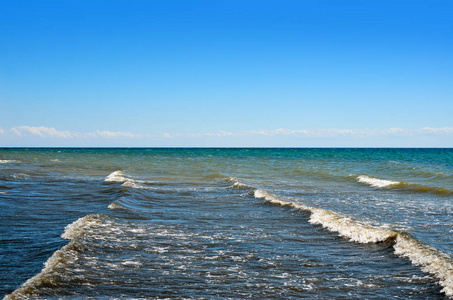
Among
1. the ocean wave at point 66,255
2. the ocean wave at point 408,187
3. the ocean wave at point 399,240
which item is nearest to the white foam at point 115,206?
the ocean wave at point 66,255

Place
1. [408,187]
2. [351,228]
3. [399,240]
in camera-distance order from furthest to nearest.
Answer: [408,187], [351,228], [399,240]

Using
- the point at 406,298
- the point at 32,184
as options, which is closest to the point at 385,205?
the point at 406,298

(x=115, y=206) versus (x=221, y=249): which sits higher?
(x=115, y=206)

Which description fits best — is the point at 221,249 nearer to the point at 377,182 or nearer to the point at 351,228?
the point at 351,228

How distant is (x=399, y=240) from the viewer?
36.2ft

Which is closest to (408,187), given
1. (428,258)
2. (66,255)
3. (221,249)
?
(428,258)

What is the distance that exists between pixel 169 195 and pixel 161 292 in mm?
13949

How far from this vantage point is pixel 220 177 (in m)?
33.6

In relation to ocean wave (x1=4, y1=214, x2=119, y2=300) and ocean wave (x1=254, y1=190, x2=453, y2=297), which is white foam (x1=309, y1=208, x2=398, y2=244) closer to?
ocean wave (x1=254, y1=190, x2=453, y2=297)

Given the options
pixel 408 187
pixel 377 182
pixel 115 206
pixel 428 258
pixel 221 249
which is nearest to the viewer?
pixel 428 258

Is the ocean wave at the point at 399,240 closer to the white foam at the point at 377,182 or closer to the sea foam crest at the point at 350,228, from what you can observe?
the sea foam crest at the point at 350,228

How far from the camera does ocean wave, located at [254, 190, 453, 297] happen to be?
851cm

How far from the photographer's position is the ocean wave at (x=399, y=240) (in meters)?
8.51

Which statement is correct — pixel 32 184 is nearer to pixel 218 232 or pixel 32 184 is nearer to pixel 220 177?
pixel 220 177
